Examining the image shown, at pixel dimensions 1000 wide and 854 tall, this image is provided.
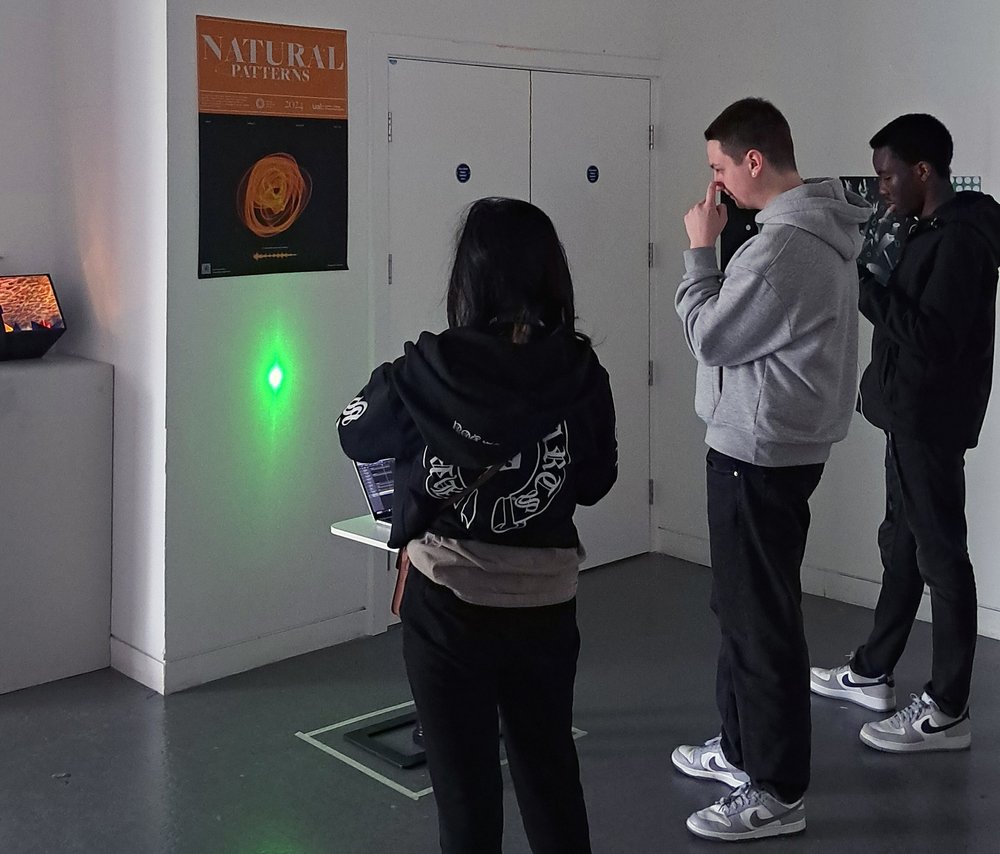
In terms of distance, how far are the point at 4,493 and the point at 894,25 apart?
3355mm

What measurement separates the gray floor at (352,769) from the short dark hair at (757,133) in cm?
158

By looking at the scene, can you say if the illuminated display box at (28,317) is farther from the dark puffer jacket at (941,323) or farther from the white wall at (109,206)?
the dark puffer jacket at (941,323)

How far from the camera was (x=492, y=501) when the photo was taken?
7.00ft

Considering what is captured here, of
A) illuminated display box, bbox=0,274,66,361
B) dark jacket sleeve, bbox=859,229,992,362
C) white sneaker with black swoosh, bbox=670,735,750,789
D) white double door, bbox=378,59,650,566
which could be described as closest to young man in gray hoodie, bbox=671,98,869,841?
white sneaker with black swoosh, bbox=670,735,750,789

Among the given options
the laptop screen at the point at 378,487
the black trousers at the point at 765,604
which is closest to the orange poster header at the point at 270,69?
the laptop screen at the point at 378,487

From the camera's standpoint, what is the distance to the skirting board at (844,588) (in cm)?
454

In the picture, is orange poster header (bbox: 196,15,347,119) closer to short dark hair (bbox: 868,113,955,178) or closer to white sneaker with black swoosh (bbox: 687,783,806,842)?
short dark hair (bbox: 868,113,955,178)

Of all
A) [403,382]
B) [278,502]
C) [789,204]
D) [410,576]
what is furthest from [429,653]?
[278,502]

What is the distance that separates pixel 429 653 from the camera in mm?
2145

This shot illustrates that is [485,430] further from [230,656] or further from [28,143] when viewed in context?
[28,143]

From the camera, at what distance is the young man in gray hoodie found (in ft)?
9.04

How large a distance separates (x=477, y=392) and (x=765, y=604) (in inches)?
45.0

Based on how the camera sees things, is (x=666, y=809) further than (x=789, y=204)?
Yes

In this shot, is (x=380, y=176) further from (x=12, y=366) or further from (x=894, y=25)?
(x=894, y=25)
